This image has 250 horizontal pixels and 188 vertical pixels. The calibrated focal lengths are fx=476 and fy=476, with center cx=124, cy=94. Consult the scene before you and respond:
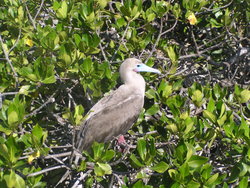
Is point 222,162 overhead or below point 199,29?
below

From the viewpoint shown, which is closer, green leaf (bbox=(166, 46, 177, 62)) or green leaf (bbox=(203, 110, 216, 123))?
green leaf (bbox=(203, 110, 216, 123))

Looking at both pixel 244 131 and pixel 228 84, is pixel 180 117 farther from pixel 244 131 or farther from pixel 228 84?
pixel 228 84

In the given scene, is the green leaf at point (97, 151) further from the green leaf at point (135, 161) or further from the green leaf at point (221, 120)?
the green leaf at point (221, 120)

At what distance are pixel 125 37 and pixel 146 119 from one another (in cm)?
94

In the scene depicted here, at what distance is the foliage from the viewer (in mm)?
3857

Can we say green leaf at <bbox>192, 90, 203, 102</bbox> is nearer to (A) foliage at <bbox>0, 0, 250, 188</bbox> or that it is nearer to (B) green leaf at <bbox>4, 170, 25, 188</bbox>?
(A) foliage at <bbox>0, 0, 250, 188</bbox>

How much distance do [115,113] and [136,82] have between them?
17.2 inches

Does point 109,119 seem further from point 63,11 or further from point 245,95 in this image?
point 245,95

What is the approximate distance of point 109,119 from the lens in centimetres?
519

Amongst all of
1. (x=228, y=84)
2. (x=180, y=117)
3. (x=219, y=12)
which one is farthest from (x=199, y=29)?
(x=180, y=117)

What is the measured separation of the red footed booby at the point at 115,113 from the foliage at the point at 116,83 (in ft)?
0.39

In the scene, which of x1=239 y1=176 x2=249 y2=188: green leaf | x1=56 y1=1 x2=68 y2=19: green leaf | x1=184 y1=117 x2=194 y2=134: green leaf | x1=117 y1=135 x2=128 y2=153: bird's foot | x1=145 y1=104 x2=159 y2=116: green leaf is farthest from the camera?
x1=117 y1=135 x2=128 y2=153: bird's foot

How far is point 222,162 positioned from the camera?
4.82 metres

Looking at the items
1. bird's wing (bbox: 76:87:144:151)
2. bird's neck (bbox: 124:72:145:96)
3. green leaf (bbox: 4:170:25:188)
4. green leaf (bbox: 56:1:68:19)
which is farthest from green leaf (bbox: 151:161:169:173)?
green leaf (bbox: 56:1:68:19)
